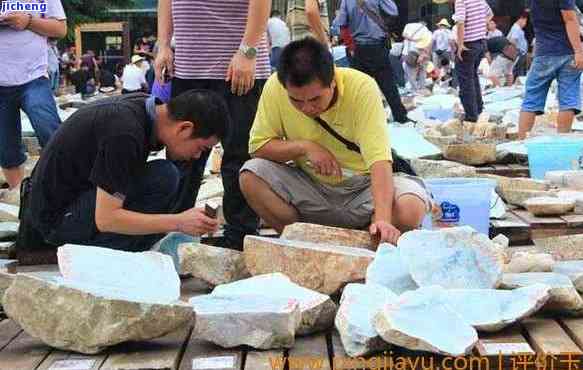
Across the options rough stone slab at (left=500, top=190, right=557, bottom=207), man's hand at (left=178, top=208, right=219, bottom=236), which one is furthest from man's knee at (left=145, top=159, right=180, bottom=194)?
rough stone slab at (left=500, top=190, right=557, bottom=207)

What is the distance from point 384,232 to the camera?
323 centimetres

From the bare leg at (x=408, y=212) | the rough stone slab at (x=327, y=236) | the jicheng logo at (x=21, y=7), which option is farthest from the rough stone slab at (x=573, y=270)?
the jicheng logo at (x=21, y=7)

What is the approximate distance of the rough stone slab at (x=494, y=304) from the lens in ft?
8.26

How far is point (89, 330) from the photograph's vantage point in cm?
247

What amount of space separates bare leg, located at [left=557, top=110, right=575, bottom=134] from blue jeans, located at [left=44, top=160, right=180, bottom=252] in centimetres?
353

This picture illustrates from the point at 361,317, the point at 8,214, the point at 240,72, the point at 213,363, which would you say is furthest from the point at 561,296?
the point at 8,214

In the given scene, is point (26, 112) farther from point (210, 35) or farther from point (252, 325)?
point (252, 325)

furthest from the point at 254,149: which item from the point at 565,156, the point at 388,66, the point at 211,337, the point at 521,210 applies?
the point at 388,66

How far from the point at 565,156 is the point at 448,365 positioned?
122 inches

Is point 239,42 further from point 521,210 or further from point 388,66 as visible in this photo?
point 388,66

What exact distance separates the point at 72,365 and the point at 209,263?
81 cm

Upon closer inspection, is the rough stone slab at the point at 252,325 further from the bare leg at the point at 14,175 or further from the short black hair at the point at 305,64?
the bare leg at the point at 14,175

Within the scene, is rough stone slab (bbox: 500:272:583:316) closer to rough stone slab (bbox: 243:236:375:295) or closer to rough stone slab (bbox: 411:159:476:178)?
rough stone slab (bbox: 243:236:375:295)

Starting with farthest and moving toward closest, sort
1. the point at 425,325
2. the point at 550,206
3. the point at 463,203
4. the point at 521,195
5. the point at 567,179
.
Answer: the point at 567,179, the point at 521,195, the point at 550,206, the point at 463,203, the point at 425,325
